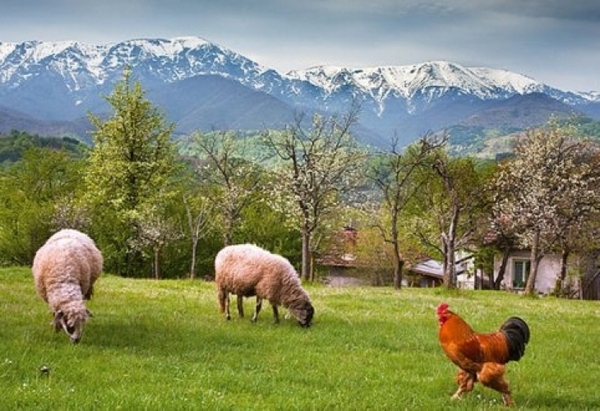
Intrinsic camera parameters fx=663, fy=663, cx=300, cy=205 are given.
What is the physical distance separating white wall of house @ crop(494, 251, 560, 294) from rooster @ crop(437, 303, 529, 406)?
58.6 meters

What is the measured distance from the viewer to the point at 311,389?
1123cm

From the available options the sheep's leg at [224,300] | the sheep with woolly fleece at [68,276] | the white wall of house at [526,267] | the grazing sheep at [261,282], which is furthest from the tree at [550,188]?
the sheep with woolly fleece at [68,276]

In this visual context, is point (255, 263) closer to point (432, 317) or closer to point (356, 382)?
point (432, 317)

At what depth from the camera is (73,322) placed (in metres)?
13.7

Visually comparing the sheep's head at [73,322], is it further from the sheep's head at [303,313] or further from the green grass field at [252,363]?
the sheep's head at [303,313]

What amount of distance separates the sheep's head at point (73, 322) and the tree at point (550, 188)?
128 feet

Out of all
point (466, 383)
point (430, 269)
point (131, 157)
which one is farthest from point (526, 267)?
point (466, 383)

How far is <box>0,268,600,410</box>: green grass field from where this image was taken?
9.98 metres

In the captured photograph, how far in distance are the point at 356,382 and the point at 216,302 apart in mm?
11587

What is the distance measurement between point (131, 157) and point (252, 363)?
45298 mm

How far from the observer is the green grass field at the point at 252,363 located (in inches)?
393

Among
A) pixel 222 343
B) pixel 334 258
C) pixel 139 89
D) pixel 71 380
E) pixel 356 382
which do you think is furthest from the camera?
pixel 334 258

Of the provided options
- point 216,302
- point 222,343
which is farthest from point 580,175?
point 222,343

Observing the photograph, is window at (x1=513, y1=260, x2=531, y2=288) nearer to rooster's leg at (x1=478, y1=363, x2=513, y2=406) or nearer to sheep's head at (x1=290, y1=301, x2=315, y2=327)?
sheep's head at (x1=290, y1=301, x2=315, y2=327)
